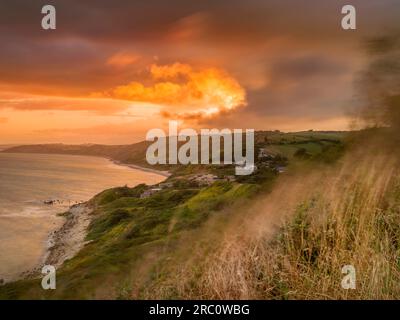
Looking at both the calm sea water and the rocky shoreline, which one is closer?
the rocky shoreline

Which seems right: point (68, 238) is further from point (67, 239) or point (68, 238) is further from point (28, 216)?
point (28, 216)

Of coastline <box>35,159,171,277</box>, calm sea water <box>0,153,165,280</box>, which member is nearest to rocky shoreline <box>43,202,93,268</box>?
coastline <box>35,159,171,277</box>

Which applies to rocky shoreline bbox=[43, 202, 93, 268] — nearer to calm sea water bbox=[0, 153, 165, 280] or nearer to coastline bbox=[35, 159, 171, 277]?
coastline bbox=[35, 159, 171, 277]

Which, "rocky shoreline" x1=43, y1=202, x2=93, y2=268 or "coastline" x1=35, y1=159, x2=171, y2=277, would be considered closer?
"coastline" x1=35, y1=159, x2=171, y2=277

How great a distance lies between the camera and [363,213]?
8.58m

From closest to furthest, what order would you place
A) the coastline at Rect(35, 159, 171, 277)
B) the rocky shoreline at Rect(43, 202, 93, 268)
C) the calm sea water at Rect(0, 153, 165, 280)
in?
the coastline at Rect(35, 159, 171, 277)
the rocky shoreline at Rect(43, 202, 93, 268)
the calm sea water at Rect(0, 153, 165, 280)

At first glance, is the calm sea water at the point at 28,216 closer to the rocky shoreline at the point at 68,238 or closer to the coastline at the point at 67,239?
the coastline at the point at 67,239

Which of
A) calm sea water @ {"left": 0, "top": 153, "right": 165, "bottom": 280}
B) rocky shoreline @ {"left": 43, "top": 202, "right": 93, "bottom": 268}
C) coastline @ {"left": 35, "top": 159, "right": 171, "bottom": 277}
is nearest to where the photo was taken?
coastline @ {"left": 35, "top": 159, "right": 171, "bottom": 277}

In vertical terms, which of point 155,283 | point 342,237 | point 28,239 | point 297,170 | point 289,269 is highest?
point 297,170

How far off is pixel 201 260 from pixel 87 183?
564ft

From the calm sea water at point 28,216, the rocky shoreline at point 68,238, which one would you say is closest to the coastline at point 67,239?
the rocky shoreline at point 68,238

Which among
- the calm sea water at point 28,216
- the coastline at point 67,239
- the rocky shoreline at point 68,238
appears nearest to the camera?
the coastline at point 67,239
